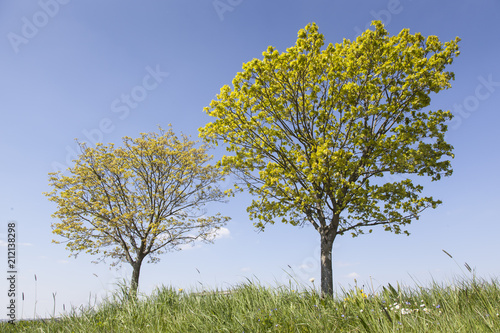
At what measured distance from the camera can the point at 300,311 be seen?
20.3 feet

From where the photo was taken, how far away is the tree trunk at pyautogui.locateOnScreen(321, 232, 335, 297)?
1246 cm

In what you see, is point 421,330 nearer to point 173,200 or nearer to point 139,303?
point 139,303

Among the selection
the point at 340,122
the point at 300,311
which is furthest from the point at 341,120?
the point at 300,311

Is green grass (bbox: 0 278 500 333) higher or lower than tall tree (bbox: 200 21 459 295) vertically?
lower

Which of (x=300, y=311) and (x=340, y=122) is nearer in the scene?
(x=300, y=311)

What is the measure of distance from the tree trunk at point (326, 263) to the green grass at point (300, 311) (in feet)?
17.8

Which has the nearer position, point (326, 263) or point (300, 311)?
point (300, 311)

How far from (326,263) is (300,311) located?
696cm

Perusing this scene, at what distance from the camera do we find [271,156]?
14344 millimetres

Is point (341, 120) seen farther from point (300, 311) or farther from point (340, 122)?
point (300, 311)

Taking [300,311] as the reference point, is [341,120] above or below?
above

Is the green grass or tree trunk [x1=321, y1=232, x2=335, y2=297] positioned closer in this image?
the green grass

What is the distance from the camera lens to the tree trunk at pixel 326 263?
1246 cm

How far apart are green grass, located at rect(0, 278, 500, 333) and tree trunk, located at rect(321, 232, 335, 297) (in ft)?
17.8
